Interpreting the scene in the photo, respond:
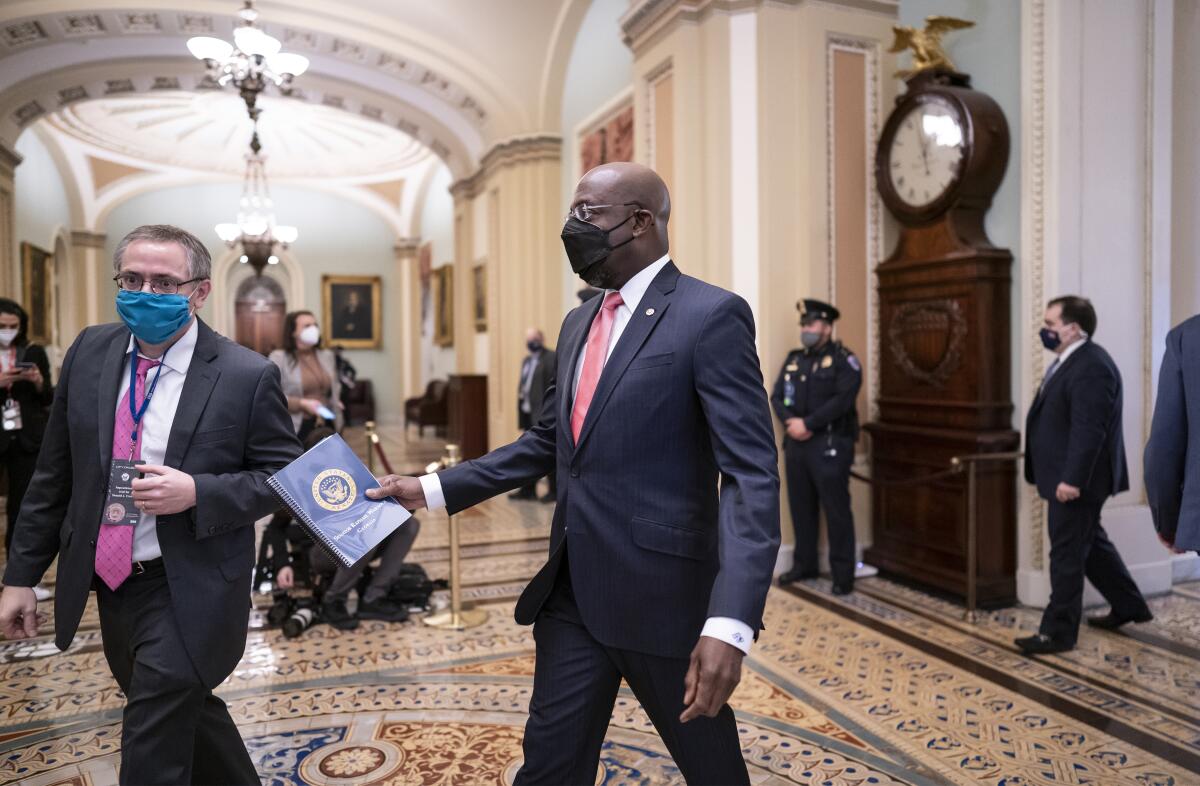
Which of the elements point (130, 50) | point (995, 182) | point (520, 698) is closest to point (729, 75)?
point (995, 182)

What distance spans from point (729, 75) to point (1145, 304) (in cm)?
299

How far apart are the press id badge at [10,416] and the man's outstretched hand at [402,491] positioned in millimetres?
4460

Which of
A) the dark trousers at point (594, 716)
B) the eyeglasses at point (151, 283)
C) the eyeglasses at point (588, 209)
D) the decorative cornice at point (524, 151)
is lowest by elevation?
the dark trousers at point (594, 716)

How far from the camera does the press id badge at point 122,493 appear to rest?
1953mm

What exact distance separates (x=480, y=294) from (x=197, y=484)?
1065 cm

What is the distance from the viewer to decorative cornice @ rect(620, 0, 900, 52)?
5856mm

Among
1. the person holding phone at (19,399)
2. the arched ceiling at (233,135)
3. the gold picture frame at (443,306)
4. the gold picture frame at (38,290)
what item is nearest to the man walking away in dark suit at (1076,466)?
the person holding phone at (19,399)

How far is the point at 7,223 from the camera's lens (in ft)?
35.5

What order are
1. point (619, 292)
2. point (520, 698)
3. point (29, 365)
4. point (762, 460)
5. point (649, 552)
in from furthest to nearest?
1. point (29, 365)
2. point (520, 698)
3. point (619, 292)
4. point (649, 552)
5. point (762, 460)

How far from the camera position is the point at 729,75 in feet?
19.3

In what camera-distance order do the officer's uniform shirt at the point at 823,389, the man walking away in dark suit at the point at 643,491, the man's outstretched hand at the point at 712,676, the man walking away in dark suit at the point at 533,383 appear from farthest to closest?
the man walking away in dark suit at the point at 533,383 < the officer's uniform shirt at the point at 823,389 < the man walking away in dark suit at the point at 643,491 < the man's outstretched hand at the point at 712,676

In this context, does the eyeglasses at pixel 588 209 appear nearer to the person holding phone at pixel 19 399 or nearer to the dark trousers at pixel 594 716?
the dark trousers at pixel 594 716

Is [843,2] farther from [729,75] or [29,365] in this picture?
[29,365]

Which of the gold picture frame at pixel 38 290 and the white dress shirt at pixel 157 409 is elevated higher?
the gold picture frame at pixel 38 290
